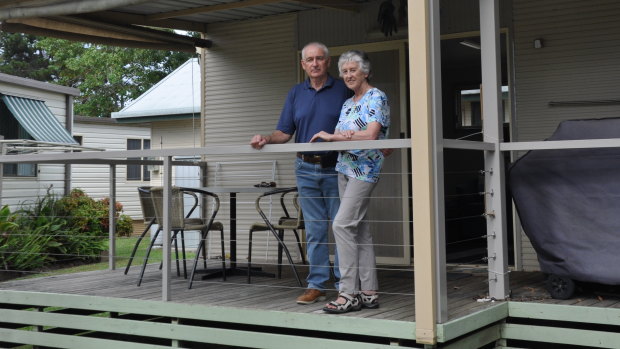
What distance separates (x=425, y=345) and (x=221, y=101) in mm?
4843

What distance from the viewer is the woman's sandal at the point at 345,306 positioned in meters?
4.17

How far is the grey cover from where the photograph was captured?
437 centimetres

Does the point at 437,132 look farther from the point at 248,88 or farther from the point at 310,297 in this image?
the point at 248,88

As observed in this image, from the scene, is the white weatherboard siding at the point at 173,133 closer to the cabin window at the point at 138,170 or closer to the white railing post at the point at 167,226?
the cabin window at the point at 138,170

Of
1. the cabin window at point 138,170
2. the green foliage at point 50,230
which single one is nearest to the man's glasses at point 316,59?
the green foliage at point 50,230

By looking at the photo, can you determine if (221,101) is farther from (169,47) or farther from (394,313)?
(394,313)

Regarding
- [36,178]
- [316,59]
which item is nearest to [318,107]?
[316,59]

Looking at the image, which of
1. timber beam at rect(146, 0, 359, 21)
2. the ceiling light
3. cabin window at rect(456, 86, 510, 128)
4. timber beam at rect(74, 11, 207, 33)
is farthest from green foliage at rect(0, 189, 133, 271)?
the ceiling light

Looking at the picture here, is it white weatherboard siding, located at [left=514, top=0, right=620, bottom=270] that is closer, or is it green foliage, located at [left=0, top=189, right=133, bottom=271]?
white weatherboard siding, located at [left=514, top=0, right=620, bottom=270]

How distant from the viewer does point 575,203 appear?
4508 millimetres

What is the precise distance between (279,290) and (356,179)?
132 cm

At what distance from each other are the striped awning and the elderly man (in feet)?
30.7

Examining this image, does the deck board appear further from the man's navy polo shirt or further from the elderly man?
the man's navy polo shirt

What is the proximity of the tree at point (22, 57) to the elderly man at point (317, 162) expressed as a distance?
31.4 m
